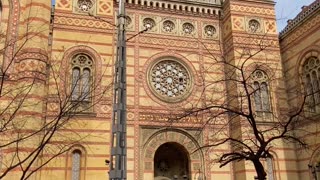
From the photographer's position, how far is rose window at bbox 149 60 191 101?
16.2 m

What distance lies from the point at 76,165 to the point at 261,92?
27.9ft

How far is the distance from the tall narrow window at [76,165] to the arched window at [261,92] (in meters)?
7.70

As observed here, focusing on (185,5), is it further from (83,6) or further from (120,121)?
(120,121)

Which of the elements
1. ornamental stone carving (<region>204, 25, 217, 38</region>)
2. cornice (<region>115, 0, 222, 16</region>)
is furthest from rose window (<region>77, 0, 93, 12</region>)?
ornamental stone carving (<region>204, 25, 217, 38</region>)

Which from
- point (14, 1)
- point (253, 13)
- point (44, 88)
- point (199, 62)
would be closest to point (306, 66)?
point (253, 13)

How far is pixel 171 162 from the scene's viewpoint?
1639cm

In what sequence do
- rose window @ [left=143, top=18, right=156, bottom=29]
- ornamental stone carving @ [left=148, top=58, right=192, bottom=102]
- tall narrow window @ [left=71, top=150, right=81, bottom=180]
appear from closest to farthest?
tall narrow window @ [left=71, top=150, right=81, bottom=180], ornamental stone carving @ [left=148, top=58, right=192, bottom=102], rose window @ [left=143, top=18, right=156, bottom=29]

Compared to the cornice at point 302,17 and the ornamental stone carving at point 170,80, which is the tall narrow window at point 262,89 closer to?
the cornice at point 302,17

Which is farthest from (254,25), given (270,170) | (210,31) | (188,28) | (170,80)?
(270,170)

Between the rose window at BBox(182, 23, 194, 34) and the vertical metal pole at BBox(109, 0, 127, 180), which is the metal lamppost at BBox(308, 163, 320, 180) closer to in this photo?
the rose window at BBox(182, 23, 194, 34)

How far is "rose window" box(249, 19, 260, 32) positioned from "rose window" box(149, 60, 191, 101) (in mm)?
3731

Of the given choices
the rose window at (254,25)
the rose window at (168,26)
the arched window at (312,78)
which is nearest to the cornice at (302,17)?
the rose window at (254,25)

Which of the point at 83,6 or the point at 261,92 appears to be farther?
the point at 261,92

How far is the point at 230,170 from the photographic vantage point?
616 inches
